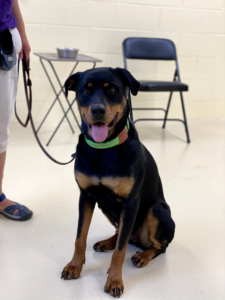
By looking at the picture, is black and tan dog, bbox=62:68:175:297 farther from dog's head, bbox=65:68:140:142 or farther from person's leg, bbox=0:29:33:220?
A: person's leg, bbox=0:29:33:220

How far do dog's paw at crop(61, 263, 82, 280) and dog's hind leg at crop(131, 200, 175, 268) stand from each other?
0.28 meters

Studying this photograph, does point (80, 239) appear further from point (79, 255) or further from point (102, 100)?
point (102, 100)

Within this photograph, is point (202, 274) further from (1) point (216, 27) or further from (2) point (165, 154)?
(1) point (216, 27)

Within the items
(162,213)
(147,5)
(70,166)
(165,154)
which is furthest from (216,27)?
(162,213)

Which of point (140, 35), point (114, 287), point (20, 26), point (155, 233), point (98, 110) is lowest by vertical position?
point (114, 287)

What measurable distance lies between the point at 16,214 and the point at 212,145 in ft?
7.26

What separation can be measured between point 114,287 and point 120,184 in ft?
1.41

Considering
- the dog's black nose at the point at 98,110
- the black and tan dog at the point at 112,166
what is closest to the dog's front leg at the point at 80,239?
the black and tan dog at the point at 112,166

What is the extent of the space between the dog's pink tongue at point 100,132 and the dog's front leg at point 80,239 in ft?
0.92

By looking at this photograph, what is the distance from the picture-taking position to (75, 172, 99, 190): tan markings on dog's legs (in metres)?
1.32

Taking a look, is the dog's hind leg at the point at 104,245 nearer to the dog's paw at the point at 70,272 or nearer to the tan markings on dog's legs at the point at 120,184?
the dog's paw at the point at 70,272

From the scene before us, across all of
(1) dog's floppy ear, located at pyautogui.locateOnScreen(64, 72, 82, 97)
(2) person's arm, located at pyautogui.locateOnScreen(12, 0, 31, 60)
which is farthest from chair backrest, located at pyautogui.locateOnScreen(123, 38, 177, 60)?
(1) dog's floppy ear, located at pyautogui.locateOnScreen(64, 72, 82, 97)

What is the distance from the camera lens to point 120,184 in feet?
4.27

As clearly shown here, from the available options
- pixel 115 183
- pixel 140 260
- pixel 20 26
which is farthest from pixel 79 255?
pixel 20 26
